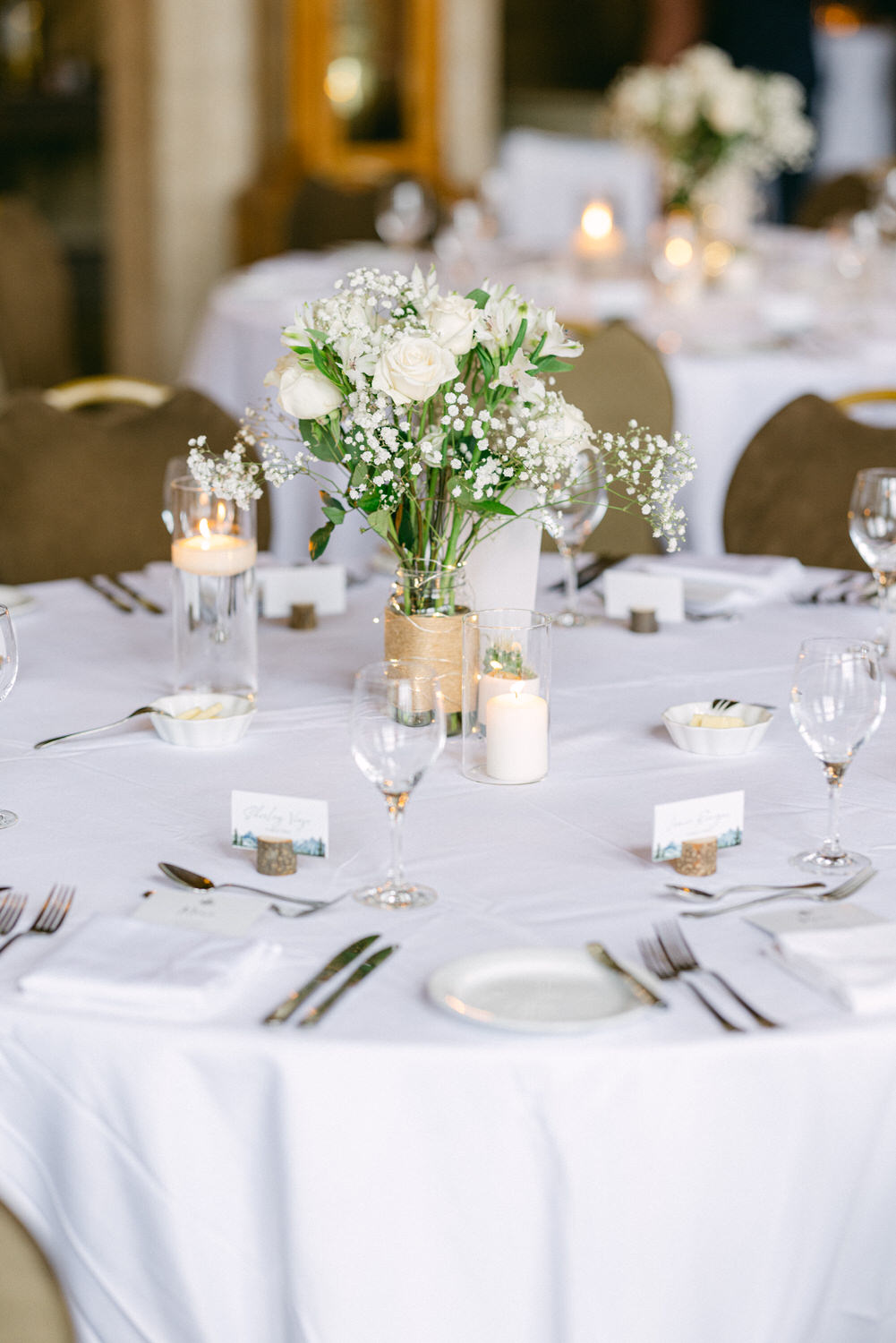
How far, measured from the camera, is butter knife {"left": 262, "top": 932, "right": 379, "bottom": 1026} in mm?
1228

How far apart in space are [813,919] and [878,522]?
34.9 inches

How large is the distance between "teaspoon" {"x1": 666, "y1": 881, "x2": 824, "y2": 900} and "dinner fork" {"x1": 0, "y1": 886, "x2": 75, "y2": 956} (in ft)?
1.73

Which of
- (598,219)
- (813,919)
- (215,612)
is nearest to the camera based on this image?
(813,919)

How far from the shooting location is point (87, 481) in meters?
3.00

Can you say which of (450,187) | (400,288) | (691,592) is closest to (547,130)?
(450,187)

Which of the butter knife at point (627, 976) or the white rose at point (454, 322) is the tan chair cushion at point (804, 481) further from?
the butter knife at point (627, 976)

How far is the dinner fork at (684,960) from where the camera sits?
123cm

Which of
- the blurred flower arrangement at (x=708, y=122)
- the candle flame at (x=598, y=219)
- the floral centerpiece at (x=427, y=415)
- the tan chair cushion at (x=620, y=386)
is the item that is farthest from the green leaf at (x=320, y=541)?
the blurred flower arrangement at (x=708, y=122)

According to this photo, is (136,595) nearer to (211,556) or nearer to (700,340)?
(211,556)

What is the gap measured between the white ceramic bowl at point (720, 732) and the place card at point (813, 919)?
391 millimetres

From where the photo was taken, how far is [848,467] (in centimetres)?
301

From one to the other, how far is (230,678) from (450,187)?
5.62 metres

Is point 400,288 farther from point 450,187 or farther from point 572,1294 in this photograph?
point 450,187

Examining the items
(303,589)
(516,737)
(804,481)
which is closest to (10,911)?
(516,737)
